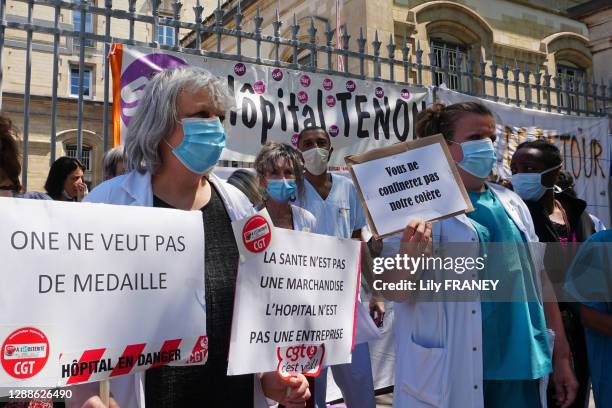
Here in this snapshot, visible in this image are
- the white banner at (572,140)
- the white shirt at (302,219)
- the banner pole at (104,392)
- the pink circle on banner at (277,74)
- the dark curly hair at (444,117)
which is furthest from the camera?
the white banner at (572,140)

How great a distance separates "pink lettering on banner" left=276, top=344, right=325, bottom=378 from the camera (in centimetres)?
178

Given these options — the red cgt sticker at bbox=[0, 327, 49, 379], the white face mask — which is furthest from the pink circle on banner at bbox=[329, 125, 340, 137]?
the red cgt sticker at bbox=[0, 327, 49, 379]

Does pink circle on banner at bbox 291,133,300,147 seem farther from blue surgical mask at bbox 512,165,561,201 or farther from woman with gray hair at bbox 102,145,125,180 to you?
blue surgical mask at bbox 512,165,561,201

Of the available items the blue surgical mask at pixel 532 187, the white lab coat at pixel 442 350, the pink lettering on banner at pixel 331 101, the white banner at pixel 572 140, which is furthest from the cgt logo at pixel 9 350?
the white banner at pixel 572 140

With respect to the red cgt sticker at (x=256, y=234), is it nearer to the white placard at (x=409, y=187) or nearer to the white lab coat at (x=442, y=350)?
the white placard at (x=409, y=187)

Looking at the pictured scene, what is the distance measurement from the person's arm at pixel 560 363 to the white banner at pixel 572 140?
409 cm

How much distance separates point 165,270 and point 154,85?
2.35 ft

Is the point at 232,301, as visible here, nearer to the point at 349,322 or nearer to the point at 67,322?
the point at 349,322

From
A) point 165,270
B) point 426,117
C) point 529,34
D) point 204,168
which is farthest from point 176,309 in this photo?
point 529,34

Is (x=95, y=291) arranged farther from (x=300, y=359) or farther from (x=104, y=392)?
(x=300, y=359)

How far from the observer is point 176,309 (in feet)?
5.14

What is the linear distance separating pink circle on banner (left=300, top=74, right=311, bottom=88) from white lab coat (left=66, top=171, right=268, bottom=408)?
11.1 ft

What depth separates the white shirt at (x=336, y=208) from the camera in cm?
403

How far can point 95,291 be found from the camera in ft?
4.60
